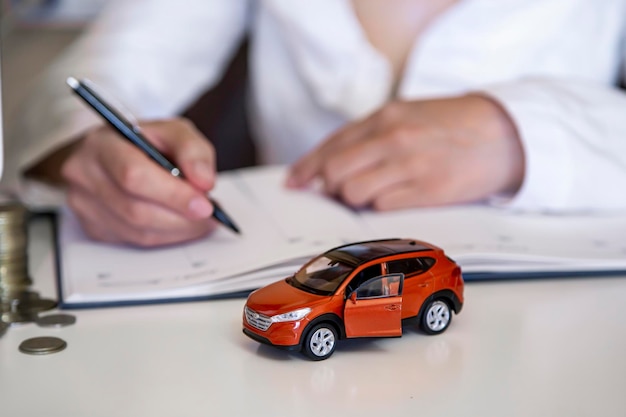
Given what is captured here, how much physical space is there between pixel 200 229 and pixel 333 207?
0.50 ft

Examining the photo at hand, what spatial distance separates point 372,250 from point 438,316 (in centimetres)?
7

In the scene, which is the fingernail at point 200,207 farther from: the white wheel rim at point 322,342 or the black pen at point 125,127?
the white wheel rim at point 322,342

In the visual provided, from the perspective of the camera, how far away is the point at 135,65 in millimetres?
1060

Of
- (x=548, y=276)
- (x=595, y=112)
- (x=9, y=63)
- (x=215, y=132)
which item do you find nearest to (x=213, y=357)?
(x=548, y=276)

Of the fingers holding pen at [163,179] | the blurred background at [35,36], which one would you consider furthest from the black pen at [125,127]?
the blurred background at [35,36]

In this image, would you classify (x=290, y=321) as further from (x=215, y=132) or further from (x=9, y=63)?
(x=9, y=63)

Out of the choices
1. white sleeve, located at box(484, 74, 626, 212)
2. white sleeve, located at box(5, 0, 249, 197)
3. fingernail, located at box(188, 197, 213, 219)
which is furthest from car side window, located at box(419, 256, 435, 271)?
white sleeve, located at box(5, 0, 249, 197)

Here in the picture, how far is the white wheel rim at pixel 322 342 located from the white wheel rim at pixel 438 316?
0.07 m

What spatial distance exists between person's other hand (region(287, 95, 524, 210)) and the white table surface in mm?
239

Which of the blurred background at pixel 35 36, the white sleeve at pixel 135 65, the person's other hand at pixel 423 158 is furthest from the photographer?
the blurred background at pixel 35 36

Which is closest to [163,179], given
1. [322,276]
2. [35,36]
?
[322,276]

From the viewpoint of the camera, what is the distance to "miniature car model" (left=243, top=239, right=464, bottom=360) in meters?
0.46

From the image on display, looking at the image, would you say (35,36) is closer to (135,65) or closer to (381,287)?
(135,65)

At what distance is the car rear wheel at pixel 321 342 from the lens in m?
0.46
